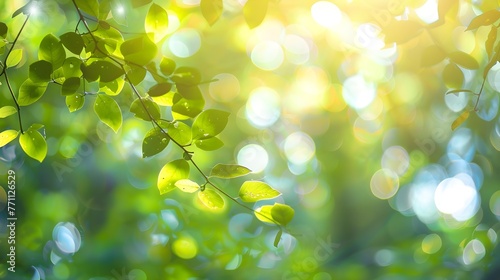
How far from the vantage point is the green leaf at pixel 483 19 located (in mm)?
638

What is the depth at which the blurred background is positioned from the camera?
352 cm

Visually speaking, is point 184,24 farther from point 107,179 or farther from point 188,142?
point 188,142

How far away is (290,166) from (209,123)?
4018 millimetres

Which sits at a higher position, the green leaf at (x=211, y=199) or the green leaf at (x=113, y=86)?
the green leaf at (x=113, y=86)

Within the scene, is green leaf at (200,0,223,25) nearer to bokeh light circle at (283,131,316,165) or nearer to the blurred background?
the blurred background

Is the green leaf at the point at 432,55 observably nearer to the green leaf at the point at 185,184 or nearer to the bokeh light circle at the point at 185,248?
the green leaf at the point at 185,184

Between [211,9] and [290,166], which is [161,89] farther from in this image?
[290,166]

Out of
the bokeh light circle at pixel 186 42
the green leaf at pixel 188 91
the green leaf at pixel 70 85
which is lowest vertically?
the green leaf at pixel 70 85

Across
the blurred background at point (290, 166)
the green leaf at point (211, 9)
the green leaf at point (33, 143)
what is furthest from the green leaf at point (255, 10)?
the blurred background at point (290, 166)

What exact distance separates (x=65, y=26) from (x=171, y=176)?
350cm

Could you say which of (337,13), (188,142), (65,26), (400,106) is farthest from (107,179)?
(188,142)

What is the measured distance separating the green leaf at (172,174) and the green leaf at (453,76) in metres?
0.38

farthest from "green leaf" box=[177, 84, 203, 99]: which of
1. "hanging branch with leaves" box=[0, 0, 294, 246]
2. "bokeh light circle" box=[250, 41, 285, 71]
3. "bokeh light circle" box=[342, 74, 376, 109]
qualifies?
"bokeh light circle" box=[342, 74, 376, 109]

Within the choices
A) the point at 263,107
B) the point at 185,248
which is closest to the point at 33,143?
the point at 185,248
